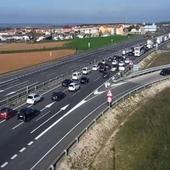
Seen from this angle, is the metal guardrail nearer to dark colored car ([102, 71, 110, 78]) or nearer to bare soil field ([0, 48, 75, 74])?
dark colored car ([102, 71, 110, 78])

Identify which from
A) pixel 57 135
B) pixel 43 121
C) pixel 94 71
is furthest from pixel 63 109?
pixel 94 71

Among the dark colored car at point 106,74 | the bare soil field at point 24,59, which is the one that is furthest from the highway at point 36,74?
the dark colored car at point 106,74

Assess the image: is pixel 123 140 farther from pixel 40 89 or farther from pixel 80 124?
pixel 40 89

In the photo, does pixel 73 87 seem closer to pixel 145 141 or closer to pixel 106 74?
pixel 106 74

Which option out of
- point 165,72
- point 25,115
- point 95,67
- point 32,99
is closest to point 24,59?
point 95,67

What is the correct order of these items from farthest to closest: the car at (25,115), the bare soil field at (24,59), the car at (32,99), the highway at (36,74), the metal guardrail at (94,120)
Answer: the bare soil field at (24,59) → the highway at (36,74) → the car at (32,99) → the car at (25,115) → the metal guardrail at (94,120)

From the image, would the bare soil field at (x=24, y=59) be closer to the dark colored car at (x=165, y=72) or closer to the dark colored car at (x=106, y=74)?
the dark colored car at (x=106, y=74)

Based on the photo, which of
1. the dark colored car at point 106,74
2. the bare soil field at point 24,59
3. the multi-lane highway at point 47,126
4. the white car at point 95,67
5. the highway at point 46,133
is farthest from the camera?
the bare soil field at point 24,59
